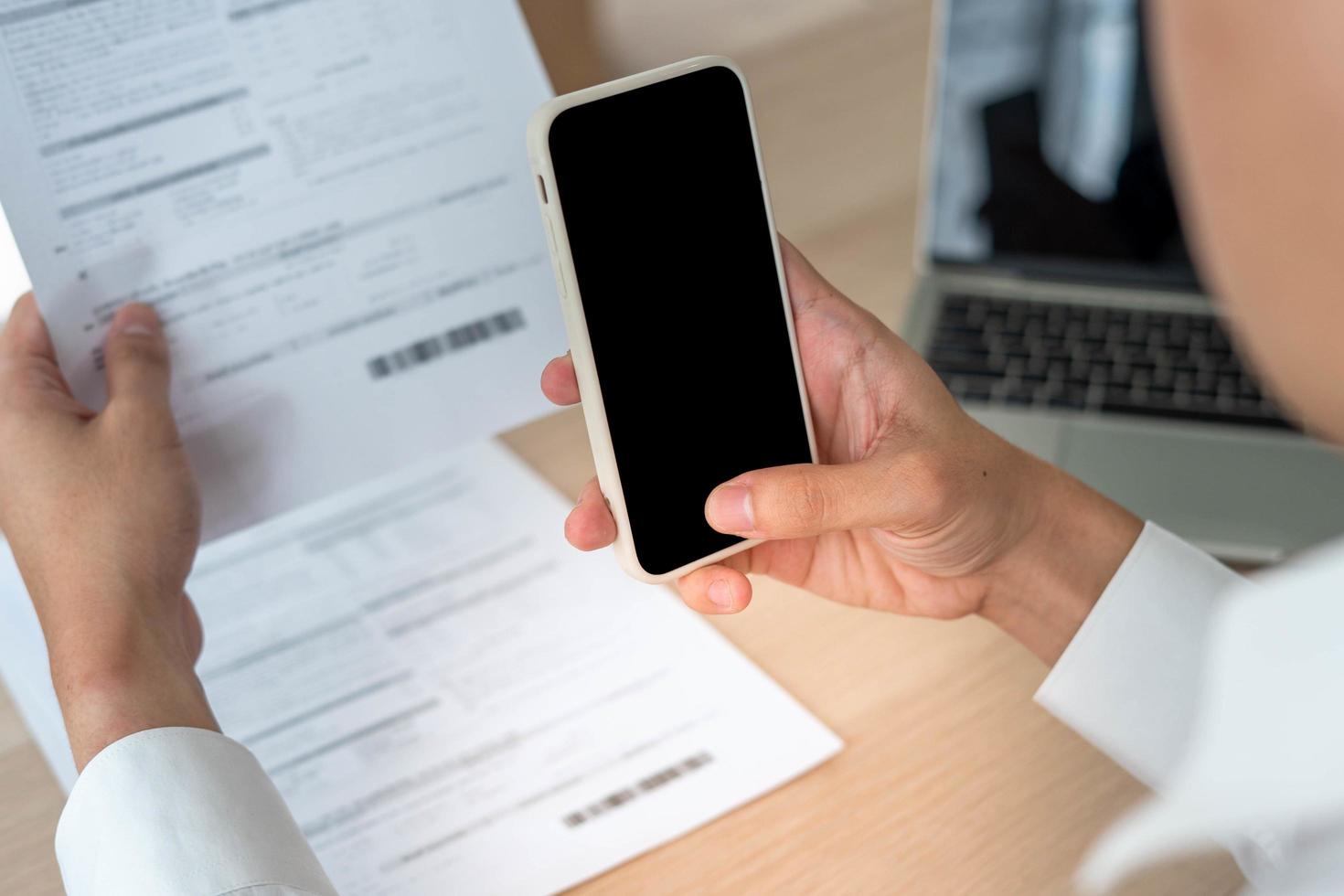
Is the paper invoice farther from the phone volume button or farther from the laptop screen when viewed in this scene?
the laptop screen

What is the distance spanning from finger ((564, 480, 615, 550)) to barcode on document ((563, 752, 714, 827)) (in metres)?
0.11

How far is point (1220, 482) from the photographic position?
67cm

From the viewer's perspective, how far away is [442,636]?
60 centimetres

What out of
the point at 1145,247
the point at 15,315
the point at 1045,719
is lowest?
the point at 1045,719

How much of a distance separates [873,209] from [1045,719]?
501 mm

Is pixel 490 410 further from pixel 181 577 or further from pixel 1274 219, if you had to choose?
pixel 1274 219

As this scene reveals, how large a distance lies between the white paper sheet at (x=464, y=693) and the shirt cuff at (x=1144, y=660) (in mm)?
114

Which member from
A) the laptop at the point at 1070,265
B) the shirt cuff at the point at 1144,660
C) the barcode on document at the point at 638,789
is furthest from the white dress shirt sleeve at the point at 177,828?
the laptop at the point at 1070,265

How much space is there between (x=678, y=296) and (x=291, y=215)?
0.24m

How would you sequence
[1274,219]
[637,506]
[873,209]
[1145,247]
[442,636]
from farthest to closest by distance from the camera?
[873,209] → [1145,247] → [442,636] → [637,506] → [1274,219]

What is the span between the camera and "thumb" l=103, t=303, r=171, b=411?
1.80 feet

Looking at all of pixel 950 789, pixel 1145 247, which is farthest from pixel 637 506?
pixel 1145 247

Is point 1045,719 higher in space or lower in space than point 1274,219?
lower

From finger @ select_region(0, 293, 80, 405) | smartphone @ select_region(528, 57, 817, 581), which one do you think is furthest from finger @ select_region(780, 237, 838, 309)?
finger @ select_region(0, 293, 80, 405)
